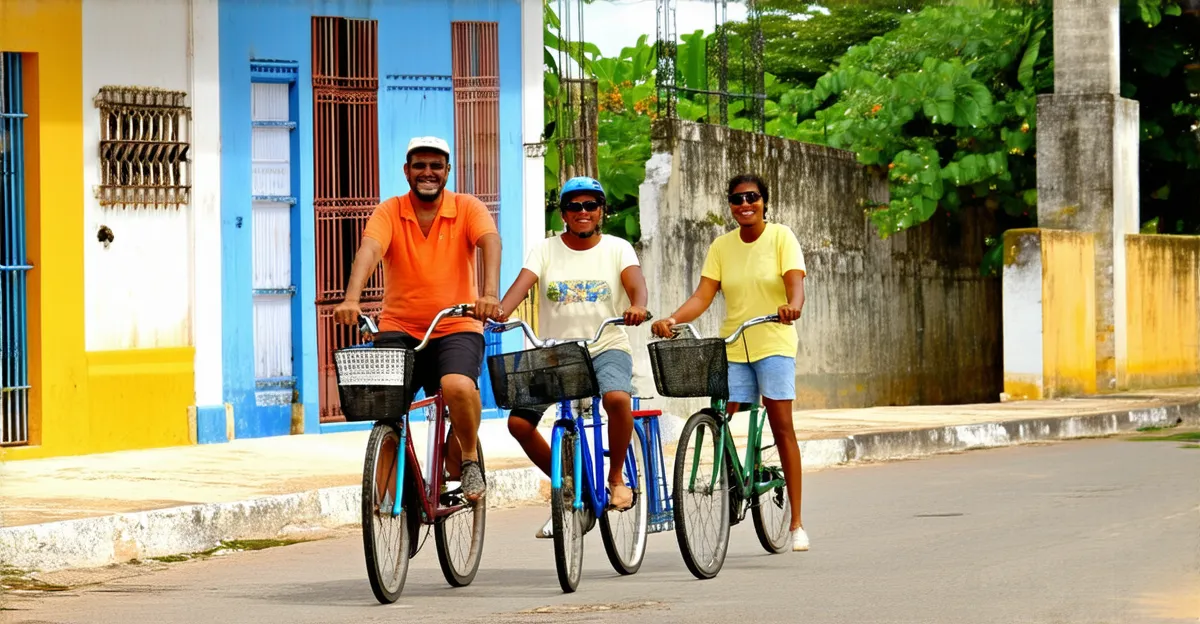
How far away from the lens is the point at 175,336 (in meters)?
12.8

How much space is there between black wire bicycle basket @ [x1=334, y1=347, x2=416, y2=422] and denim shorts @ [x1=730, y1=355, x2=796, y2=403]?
184 cm

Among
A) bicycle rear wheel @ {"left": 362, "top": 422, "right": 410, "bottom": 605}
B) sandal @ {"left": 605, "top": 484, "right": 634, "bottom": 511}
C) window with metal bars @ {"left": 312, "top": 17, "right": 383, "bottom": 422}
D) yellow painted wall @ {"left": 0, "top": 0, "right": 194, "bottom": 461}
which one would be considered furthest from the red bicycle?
window with metal bars @ {"left": 312, "top": 17, "right": 383, "bottom": 422}

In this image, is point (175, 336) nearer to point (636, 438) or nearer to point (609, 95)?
point (636, 438)

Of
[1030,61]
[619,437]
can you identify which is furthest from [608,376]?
[1030,61]

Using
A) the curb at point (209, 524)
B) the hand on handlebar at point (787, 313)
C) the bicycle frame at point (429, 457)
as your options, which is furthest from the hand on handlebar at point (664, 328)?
the curb at point (209, 524)

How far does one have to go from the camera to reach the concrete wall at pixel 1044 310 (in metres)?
18.4

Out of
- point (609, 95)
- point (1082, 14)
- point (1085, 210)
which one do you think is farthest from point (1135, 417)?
point (609, 95)

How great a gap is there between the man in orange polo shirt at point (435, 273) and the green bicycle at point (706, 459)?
756 mm

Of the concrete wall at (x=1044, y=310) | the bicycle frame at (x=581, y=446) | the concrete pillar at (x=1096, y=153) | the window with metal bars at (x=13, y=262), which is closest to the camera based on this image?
the bicycle frame at (x=581, y=446)

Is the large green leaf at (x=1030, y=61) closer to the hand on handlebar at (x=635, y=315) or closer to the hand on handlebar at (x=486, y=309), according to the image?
the hand on handlebar at (x=635, y=315)

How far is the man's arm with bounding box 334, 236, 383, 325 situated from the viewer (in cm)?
681

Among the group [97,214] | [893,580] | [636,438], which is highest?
[97,214]

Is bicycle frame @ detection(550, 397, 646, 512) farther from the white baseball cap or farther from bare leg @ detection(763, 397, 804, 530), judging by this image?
the white baseball cap

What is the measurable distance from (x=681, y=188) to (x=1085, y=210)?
5.73m
